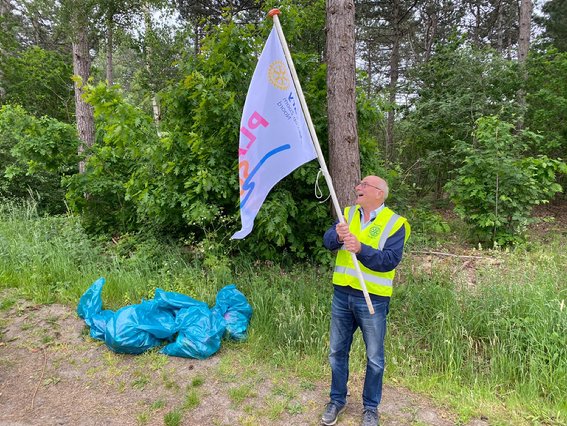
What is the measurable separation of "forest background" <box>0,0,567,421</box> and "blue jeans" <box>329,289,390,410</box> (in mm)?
1124

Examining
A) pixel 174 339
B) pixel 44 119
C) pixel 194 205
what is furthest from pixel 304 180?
pixel 44 119

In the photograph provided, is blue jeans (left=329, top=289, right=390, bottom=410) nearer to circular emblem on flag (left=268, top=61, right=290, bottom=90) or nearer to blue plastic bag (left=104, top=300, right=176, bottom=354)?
circular emblem on flag (left=268, top=61, right=290, bottom=90)

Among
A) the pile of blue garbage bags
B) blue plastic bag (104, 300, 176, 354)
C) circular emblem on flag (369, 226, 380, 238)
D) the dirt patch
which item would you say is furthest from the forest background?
circular emblem on flag (369, 226, 380, 238)

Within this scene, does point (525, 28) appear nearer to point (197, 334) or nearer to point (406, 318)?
point (406, 318)

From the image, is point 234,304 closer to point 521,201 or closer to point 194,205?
point 194,205

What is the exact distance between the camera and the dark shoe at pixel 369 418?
273cm

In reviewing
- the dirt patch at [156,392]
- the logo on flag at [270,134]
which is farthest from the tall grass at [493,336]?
the logo on flag at [270,134]

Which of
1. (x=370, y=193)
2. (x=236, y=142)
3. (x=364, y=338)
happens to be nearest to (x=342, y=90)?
(x=236, y=142)

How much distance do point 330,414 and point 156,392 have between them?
1.52 meters

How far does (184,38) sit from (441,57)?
8.08 m

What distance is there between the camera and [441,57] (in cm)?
1068

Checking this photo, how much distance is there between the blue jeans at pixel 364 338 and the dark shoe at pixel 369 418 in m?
0.03

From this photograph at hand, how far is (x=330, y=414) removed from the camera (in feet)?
9.25

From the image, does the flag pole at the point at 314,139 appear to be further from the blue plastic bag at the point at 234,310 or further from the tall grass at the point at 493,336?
the blue plastic bag at the point at 234,310
